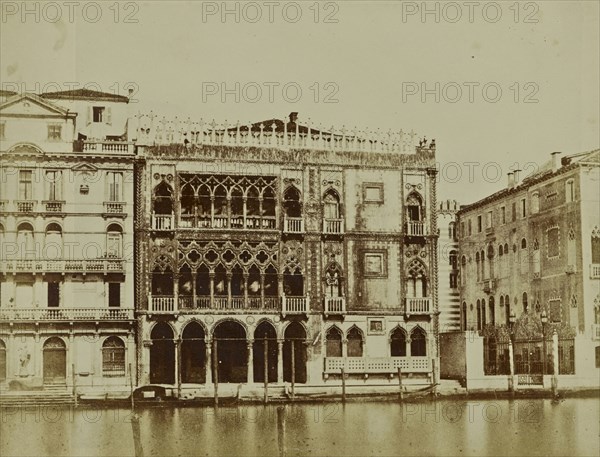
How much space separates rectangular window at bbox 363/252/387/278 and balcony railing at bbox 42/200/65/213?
192 centimetres

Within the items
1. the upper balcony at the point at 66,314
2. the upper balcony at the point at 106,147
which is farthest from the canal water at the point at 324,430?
the upper balcony at the point at 106,147

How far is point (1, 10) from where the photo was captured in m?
→ 6.74

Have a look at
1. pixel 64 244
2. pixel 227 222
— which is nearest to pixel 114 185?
pixel 64 244

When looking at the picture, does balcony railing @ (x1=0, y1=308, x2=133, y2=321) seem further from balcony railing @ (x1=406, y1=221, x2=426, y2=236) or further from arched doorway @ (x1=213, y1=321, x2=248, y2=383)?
balcony railing @ (x1=406, y1=221, x2=426, y2=236)

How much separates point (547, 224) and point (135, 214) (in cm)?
261

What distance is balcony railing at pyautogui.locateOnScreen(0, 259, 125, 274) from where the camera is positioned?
275 inches

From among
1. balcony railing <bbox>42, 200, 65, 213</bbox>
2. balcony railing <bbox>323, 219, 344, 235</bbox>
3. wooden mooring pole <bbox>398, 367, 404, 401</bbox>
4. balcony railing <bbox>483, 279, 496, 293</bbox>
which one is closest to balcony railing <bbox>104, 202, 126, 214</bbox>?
balcony railing <bbox>42, 200, 65, 213</bbox>

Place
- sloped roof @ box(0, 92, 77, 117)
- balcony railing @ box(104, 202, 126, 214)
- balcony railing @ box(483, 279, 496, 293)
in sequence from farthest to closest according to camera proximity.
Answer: balcony railing @ box(483, 279, 496, 293), balcony railing @ box(104, 202, 126, 214), sloped roof @ box(0, 92, 77, 117)

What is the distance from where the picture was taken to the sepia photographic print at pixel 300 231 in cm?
696

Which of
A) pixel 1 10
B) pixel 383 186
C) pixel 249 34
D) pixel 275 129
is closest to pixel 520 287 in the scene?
pixel 383 186

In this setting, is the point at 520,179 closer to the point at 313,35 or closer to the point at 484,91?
the point at 484,91

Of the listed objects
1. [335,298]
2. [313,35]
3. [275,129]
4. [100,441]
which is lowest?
[100,441]

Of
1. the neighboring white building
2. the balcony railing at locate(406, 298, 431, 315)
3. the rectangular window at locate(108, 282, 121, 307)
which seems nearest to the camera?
the neighboring white building

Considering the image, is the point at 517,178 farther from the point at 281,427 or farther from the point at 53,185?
the point at 53,185
